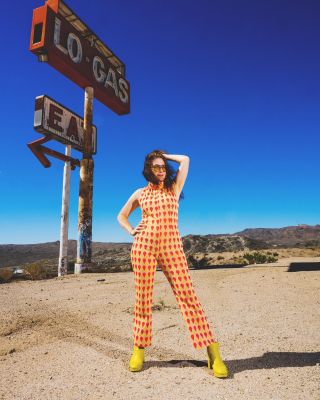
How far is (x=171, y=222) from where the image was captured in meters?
3.09

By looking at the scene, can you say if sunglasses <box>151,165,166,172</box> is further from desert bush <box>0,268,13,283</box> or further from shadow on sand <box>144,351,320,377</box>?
desert bush <box>0,268,13,283</box>

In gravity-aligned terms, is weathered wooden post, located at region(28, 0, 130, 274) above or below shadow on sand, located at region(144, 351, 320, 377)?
above

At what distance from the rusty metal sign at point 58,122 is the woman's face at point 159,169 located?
929cm

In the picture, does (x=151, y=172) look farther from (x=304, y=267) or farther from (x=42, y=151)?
(x=42, y=151)

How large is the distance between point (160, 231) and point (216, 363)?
1.20 m

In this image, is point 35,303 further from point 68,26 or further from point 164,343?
point 68,26

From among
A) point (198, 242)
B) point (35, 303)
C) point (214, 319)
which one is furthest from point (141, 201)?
point (198, 242)

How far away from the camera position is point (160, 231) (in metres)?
3.05

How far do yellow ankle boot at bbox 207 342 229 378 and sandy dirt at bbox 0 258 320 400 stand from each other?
51 millimetres

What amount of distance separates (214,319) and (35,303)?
3.24 meters

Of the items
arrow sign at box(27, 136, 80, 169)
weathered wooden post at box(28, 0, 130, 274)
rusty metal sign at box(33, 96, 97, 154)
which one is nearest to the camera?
weathered wooden post at box(28, 0, 130, 274)

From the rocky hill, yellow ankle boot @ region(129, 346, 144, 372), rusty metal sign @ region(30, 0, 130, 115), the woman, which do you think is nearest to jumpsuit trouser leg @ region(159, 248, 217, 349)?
the woman

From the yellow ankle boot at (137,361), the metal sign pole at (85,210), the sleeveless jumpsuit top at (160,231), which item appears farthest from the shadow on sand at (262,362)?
the metal sign pole at (85,210)

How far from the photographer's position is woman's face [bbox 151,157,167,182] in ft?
10.6
